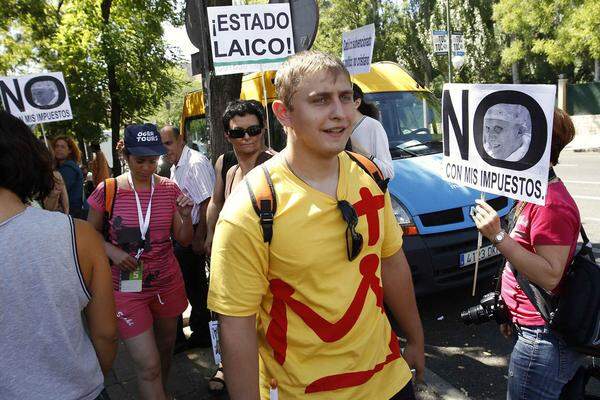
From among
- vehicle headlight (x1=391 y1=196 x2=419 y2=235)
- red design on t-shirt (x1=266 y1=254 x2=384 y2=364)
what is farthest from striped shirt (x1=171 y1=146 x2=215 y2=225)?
red design on t-shirt (x1=266 y1=254 x2=384 y2=364)

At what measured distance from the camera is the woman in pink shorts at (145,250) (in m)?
2.94

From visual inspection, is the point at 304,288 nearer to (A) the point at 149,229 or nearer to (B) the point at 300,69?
(B) the point at 300,69

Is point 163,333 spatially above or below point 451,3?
below

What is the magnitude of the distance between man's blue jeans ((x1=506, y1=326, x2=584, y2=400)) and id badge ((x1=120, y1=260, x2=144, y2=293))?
2.08 meters

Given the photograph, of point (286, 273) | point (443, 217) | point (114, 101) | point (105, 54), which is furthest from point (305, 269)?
point (114, 101)

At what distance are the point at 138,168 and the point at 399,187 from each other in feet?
8.19

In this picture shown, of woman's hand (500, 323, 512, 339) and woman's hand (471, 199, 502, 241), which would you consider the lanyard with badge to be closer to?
woman's hand (471, 199, 502, 241)

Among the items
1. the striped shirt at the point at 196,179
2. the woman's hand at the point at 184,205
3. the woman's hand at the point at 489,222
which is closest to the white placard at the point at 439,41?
the striped shirt at the point at 196,179

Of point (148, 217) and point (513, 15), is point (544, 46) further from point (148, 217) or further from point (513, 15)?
point (148, 217)

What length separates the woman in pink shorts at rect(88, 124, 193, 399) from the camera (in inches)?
116

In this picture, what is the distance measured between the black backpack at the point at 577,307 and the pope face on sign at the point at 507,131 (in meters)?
0.56

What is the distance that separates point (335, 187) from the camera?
5.99 ft

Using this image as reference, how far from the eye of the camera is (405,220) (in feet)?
14.4

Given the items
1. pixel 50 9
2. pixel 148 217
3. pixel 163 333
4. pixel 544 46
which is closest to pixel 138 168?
pixel 148 217
